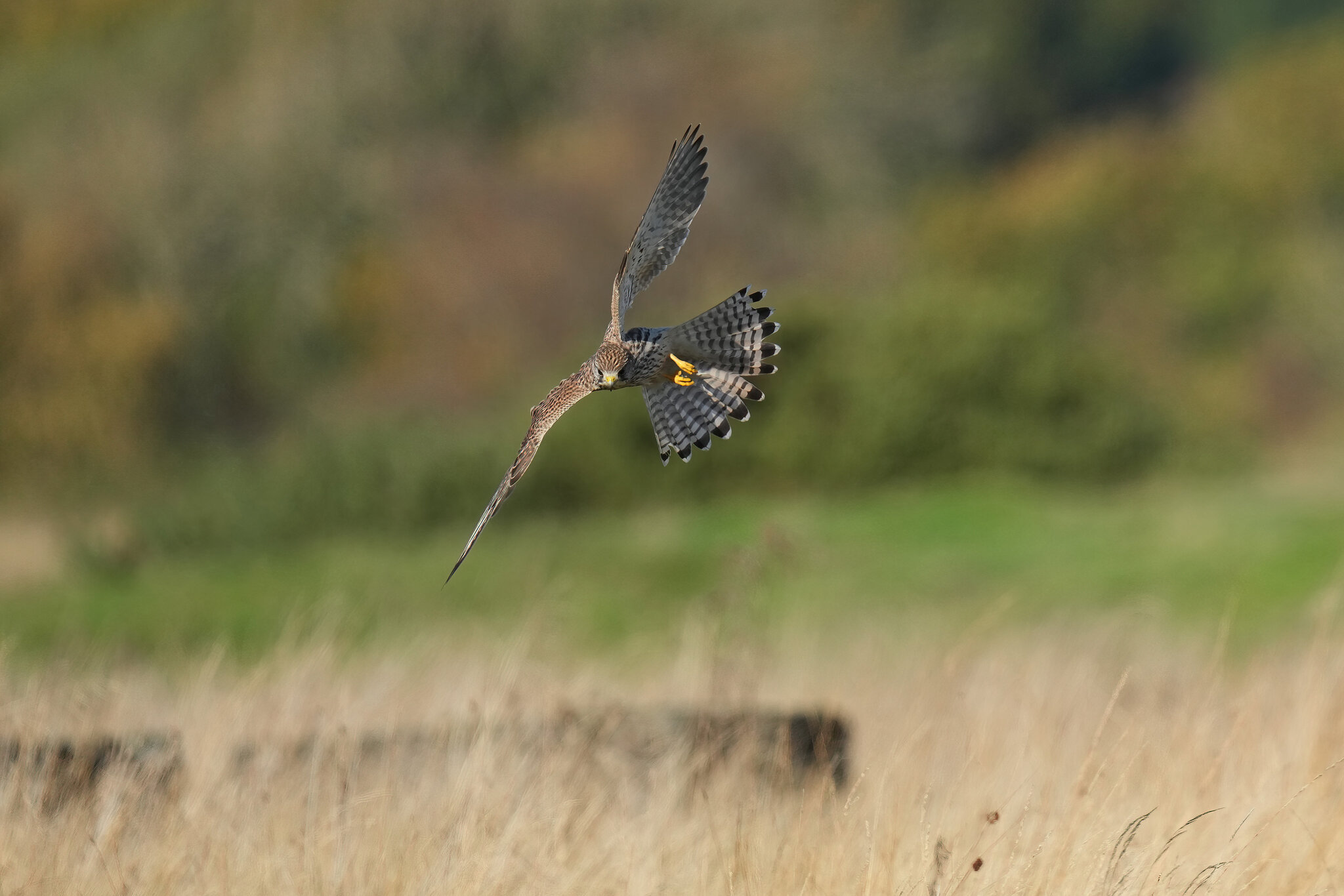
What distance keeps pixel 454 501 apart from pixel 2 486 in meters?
8.39

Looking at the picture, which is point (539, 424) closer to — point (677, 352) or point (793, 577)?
point (677, 352)

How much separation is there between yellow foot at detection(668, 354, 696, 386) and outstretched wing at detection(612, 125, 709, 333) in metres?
0.12

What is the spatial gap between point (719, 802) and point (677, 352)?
2379 mm

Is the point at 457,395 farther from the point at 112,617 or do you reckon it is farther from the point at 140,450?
the point at 112,617

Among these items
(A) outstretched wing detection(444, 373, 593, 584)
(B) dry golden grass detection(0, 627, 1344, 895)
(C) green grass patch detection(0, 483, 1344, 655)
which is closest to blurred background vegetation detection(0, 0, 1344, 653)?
(C) green grass patch detection(0, 483, 1344, 655)

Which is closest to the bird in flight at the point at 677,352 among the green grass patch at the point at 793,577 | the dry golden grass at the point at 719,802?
the dry golden grass at the point at 719,802

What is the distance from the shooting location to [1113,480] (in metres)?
25.5

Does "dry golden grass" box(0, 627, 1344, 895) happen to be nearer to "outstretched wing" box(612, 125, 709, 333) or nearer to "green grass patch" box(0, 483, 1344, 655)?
"outstretched wing" box(612, 125, 709, 333)

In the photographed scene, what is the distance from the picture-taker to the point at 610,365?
9.30 ft

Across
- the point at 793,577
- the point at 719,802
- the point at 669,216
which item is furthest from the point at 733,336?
the point at 793,577

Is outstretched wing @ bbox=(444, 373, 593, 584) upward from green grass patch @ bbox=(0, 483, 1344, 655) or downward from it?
downward

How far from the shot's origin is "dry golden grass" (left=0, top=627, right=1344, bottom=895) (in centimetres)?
418

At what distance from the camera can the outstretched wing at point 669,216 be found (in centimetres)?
305

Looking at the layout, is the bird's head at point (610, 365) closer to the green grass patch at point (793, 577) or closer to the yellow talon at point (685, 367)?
the yellow talon at point (685, 367)
